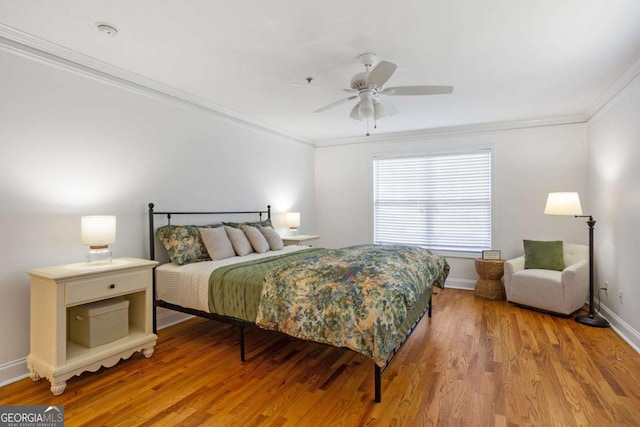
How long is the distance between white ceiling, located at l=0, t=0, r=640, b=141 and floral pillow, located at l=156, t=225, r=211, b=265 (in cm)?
150

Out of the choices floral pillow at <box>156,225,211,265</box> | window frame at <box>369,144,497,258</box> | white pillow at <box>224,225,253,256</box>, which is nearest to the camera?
floral pillow at <box>156,225,211,265</box>

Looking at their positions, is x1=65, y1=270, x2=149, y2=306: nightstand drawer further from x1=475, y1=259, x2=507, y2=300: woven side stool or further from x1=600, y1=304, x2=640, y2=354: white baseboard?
x1=600, y1=304, x2=640, y2=354: white baseboard

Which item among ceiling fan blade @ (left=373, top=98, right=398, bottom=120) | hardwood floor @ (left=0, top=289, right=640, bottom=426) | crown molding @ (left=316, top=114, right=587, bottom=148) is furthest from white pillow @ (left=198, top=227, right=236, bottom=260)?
crown molding @ (left=316, top=114, right=587, bottom=148)

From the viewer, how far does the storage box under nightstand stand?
257 centimetres

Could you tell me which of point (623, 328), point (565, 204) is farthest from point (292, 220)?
point (623, 328)

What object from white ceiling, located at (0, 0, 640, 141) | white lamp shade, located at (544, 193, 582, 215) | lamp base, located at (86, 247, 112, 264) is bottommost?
lamp base, located at (86, 247, 112, 264)

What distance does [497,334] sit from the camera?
11.0 feet

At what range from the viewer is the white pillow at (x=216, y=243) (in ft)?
11.5

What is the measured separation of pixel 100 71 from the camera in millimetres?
3012

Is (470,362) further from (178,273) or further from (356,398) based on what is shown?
(178,273)

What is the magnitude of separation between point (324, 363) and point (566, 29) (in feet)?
10.1

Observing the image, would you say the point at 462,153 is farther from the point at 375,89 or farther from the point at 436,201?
the point at 375,89

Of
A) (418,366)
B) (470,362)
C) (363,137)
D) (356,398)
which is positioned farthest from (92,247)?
(363,137)

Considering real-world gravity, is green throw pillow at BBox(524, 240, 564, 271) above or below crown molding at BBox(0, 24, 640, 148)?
below
